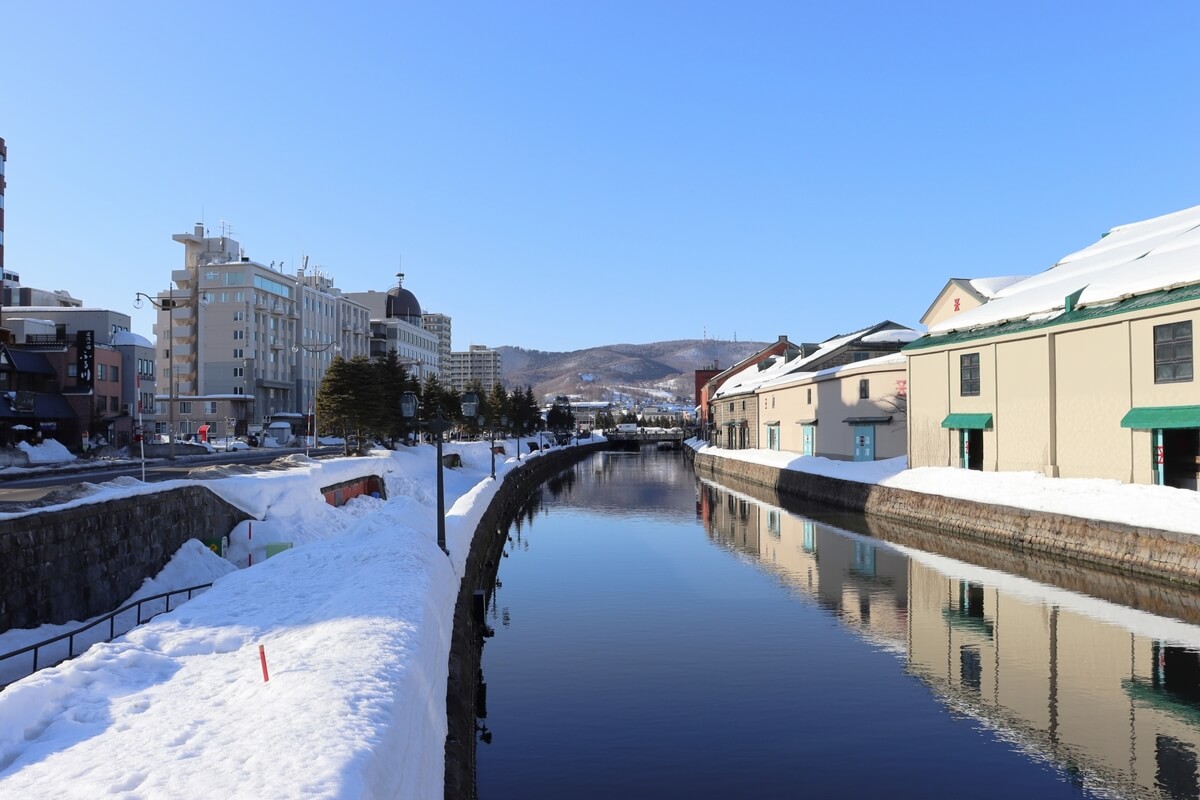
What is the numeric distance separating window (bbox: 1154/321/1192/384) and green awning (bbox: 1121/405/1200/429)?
919 mm

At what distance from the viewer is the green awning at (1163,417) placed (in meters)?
24.8

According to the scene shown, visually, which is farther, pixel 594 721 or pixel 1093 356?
pixel 1093 356

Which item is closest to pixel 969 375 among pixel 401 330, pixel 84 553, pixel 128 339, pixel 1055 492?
pixel 1055 492

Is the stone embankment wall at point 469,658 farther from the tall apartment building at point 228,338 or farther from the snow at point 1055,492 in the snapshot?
the tall apartment building at point 228,338

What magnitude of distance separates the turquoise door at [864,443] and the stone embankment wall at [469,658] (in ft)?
80.3

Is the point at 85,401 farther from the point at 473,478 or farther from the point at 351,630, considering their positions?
the point at 351,630

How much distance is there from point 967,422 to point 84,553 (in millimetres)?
34518

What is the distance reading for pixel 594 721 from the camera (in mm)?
13164

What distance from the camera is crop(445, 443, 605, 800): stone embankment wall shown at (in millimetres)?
9984

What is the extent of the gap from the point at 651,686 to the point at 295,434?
299 feet

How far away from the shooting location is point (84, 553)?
49.2 ft

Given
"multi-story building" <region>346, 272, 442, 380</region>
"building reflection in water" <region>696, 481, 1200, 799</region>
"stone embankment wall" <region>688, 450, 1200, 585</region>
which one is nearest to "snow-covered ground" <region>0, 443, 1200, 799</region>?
"building reflection in water" <region>696, 481, 1200, 799</region>

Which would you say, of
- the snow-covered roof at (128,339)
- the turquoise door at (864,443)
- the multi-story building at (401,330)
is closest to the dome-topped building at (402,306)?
the multi-story building at (401,330)

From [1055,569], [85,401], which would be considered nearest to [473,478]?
[85,401]
